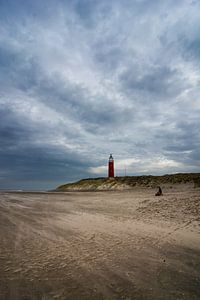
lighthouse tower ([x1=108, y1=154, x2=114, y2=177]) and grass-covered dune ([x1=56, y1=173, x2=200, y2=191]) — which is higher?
lighthouse tower ([x1=108, y1=154, x2=114, y2=177])

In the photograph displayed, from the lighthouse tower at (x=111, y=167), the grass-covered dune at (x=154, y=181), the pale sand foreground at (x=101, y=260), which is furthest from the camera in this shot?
the lighthouse tower at (x=111, y=167)

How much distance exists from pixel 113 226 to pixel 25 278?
20.9 ft

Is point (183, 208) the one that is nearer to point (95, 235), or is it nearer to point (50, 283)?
point (95, 235)

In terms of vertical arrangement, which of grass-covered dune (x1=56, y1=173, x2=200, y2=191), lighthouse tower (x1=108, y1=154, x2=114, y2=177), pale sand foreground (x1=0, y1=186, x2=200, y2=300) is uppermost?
lighthouse tower (x1=108, y1=154, x2=114, y2=177)

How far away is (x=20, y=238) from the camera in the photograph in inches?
348

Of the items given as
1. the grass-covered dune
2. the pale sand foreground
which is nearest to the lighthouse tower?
the grass-covered dune

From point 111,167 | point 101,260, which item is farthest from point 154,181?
point 101,260

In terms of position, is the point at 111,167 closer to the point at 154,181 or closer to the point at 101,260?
the point at 154,181

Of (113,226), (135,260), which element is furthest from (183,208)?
(135,260)

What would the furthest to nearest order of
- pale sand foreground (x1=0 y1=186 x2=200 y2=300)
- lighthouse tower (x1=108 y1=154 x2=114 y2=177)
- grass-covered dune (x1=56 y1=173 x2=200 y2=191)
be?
1. lighthouse tower (x1=108 y1=154 x2=114 y2=177)
2. grass-covered dune (x1=56 y1=173 x2=200 y2=191)
3. pale sand foreground (x1=0 y1=186 x2=200 y2=300)

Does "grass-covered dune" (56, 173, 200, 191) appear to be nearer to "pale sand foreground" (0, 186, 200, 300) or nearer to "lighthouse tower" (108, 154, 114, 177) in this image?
"lighthouse tower" (108, 154, 114, 177)

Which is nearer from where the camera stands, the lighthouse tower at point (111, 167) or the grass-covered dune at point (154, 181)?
the grass-covered dune at point (154, 181)

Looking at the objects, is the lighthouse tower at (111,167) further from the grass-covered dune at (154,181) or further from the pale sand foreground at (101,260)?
the pale sand foreground at (101,260)

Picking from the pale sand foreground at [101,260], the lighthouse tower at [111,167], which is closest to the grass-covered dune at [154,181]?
the lighthouse tower at [111,167]
